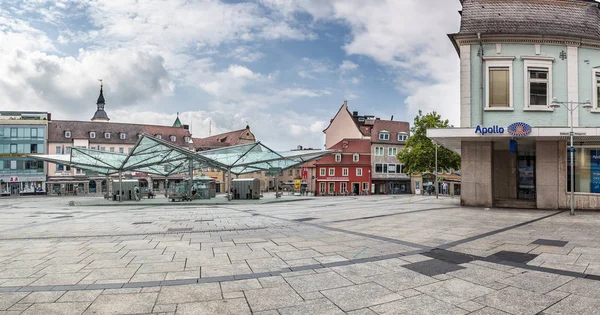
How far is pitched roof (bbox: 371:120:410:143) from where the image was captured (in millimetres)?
67688

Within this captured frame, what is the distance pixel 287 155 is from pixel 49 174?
161ft

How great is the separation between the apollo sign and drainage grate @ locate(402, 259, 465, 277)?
12.6m

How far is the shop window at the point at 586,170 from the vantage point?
17922 millimetres

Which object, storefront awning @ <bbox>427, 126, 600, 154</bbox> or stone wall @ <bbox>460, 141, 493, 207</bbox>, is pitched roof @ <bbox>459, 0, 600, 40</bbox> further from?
stone wall @ <bbox>460, 141, 493, 207</bbox>

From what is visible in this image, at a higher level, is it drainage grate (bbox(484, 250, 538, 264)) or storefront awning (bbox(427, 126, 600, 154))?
storefront awning (bbox(427, 126, 600, 154))

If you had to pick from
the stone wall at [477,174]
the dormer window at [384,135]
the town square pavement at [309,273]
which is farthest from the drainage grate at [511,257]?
the dormer window at [384,135]

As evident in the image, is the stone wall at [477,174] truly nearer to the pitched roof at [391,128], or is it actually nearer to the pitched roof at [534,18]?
the pitched roof at [534,18]

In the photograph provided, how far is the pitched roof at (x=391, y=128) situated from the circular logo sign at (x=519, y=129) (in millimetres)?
49411

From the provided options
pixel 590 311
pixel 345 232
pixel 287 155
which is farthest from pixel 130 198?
pixel 590 311

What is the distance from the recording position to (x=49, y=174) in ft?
212

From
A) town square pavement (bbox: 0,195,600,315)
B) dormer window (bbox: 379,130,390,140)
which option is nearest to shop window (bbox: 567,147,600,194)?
town square pavement (bbox: 0,195,600,315)

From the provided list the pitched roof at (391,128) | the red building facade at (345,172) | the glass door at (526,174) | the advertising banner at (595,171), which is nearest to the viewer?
the advertising banner at (595,171)

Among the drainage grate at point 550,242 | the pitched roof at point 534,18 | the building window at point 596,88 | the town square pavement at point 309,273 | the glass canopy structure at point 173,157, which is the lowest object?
the town square pavement at point 309,273

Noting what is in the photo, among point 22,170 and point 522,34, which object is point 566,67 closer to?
point 522,34
